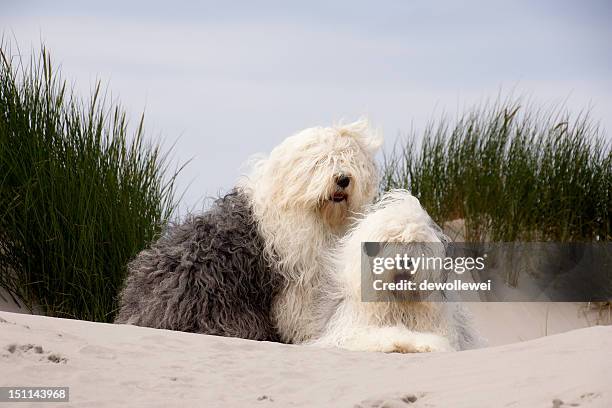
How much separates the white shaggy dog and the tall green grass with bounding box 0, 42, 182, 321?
2.65m

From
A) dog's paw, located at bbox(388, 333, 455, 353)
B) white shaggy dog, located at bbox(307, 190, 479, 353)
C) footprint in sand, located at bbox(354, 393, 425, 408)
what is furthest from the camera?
white shaggy dog, located at bbox(307, 190, 479, 353)

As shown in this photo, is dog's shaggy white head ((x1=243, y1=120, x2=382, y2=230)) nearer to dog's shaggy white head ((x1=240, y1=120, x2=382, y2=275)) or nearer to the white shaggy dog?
dog's shaggy white head ((x1=240, y1=120, x2=382, y2=275))

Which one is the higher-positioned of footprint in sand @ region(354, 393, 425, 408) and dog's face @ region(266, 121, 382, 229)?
dog's face @ region(266, 121, 382, 229)

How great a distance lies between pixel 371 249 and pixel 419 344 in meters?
0.60

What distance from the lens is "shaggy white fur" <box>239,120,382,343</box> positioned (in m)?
5.71

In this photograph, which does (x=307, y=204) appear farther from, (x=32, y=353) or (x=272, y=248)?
(x=32, y=353)

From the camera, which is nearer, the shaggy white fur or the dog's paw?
the dog's paw

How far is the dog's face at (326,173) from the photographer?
5.68m

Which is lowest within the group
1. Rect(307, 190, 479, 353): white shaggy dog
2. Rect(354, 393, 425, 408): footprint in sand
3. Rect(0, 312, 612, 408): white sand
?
Rect(354, 393, 425, 408): footprint in sand

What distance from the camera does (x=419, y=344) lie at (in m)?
4.91

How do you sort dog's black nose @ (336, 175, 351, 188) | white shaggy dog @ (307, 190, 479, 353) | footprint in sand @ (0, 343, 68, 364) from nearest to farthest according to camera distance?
footprint in sand @ (0, 343, 68, 364) → white shaggy dog @ (307, 190, 479, 353) → dog's black nose @ (336, 175, 351, 188)

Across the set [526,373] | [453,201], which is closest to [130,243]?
[453,201]

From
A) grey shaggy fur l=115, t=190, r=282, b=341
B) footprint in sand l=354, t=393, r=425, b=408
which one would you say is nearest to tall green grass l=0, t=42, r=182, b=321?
grey shaggy fur l=115, t=190, r=282, b=341

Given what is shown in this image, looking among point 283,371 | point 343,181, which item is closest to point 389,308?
point 343,181
